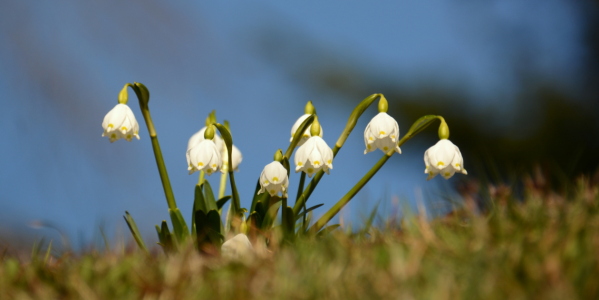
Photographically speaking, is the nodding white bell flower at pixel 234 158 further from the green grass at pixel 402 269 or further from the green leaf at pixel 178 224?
the green grass at pixel 402 269

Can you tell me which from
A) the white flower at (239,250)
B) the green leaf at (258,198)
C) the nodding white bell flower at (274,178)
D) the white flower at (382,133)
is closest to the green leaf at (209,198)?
the green leaf at (258,198)

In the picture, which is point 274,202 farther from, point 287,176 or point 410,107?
point 410,107

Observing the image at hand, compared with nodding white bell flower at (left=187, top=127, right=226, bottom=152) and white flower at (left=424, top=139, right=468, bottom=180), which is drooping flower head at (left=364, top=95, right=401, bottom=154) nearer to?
white flower at (left=424, top=139, right=468, bottom=180)

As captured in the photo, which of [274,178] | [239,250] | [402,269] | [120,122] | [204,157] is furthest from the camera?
[120,122]

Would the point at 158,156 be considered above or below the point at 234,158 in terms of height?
above

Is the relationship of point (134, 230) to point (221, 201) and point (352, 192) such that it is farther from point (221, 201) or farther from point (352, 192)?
point (352, 192)

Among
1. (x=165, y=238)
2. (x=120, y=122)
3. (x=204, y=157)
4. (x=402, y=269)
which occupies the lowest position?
(x=402, y=269)

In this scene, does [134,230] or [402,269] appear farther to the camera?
[134,230]

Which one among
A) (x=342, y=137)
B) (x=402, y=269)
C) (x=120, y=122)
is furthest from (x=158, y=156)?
(x=402, y=269)
